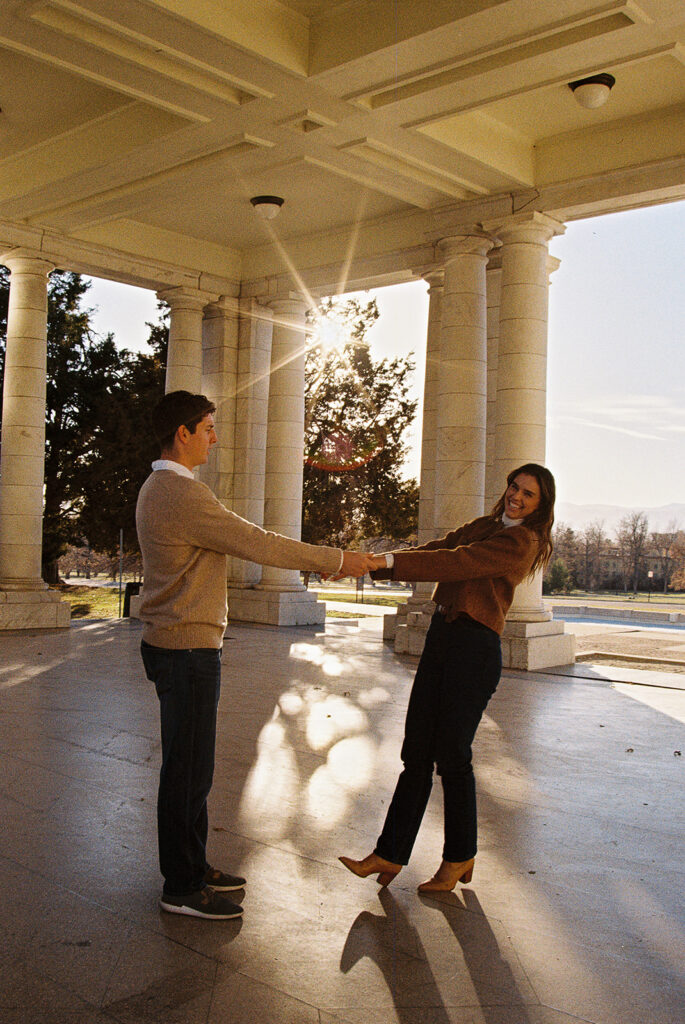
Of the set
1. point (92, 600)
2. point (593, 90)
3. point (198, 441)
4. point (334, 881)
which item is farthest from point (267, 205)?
point (92, 600)

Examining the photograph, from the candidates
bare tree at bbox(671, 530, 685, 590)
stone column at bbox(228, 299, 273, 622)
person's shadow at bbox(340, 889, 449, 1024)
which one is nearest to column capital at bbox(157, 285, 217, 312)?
stone column at bbox(228, 299, 273, 622)

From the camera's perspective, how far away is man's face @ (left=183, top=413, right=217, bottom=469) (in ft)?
16.3

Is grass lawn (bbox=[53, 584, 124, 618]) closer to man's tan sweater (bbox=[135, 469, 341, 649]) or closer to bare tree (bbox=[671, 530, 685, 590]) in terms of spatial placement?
man's tan sweater (bbox=[135, 469, 341, 649])

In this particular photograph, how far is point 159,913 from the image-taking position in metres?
4.78

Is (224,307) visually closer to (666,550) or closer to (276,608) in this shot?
(276,608)

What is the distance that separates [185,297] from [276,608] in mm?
6495

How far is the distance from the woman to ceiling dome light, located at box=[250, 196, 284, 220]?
12123 mm

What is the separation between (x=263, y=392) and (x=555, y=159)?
885 cm

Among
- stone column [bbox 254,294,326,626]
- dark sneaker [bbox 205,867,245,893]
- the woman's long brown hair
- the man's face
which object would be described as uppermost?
stone column [bbox 254,294,326,626]

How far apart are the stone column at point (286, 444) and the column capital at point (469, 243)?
5451 millimetres

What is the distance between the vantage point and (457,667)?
16.8ft

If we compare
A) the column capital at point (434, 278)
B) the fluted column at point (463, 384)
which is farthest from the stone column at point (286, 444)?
the fluted column at point (463, 384)

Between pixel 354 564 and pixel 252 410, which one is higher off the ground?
pixel 252 410

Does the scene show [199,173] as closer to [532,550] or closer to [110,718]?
[110,718]
